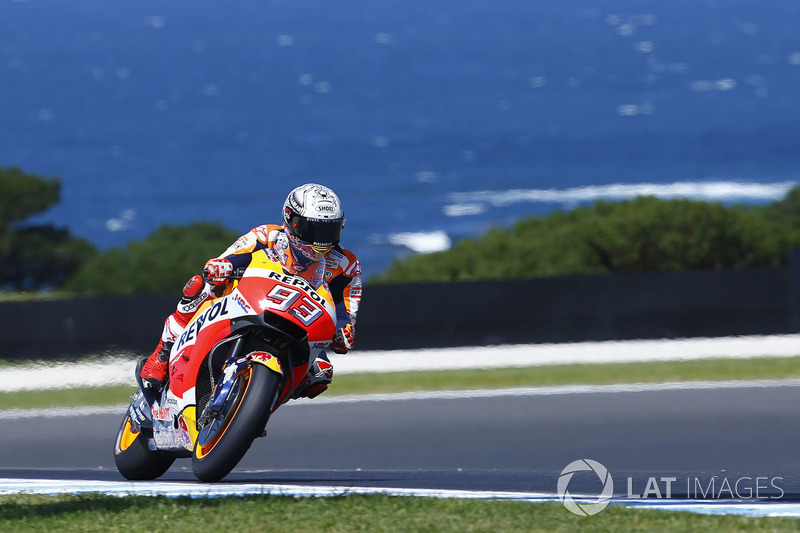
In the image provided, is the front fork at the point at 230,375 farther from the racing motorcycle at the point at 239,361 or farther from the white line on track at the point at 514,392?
the white line on track at the point at 514,392

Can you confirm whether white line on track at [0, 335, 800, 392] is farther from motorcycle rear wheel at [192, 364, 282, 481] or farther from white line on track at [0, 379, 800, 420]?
motorcycle rear wheel at [192, 364, 282, 481]

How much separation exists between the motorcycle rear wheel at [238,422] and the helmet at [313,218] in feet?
2.90

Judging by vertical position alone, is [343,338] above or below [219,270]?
below

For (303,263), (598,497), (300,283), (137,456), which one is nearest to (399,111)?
(137,456)

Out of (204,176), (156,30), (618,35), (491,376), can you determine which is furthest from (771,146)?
(156,30)

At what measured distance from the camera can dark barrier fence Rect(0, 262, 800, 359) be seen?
1412 centimetres

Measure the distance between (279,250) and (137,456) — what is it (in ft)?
5.55

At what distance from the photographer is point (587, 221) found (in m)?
18.6

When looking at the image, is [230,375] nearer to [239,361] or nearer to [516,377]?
[239,361]

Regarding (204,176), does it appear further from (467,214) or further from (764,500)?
(764,500)

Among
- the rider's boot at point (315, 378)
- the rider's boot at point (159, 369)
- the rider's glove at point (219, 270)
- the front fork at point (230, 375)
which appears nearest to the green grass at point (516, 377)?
the rider's boot at point (159, 369)

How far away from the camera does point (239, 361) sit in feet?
19.9

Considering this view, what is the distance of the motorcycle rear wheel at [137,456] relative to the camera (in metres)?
7.03

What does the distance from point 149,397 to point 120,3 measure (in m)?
198
